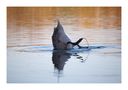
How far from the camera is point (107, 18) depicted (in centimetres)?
250

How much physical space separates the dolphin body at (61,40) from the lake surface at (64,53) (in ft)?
0.14

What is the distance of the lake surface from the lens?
2.49m

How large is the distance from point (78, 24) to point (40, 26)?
0.38 meters

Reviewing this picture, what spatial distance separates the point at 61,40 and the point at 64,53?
5.3 inches

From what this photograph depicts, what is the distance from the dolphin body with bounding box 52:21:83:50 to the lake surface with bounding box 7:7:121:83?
4 centimetres

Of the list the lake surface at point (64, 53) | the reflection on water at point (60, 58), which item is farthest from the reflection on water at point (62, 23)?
the reflection on water at point (60, 58)

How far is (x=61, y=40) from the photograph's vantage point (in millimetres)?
2508

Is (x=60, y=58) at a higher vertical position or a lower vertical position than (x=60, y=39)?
lower

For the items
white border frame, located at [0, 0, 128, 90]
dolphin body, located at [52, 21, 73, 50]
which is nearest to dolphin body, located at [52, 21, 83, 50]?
dolphin body, located at [52, 21, 73, 50]

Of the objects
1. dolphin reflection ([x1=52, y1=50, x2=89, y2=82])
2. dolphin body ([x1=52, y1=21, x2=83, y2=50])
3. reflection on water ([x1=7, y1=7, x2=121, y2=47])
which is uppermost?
reflection on water ([x1=7, y1=7, x2=121, y2=47])

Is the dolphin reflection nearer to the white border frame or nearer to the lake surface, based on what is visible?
the lake surface

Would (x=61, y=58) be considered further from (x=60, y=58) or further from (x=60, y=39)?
(x=60, y=39)
